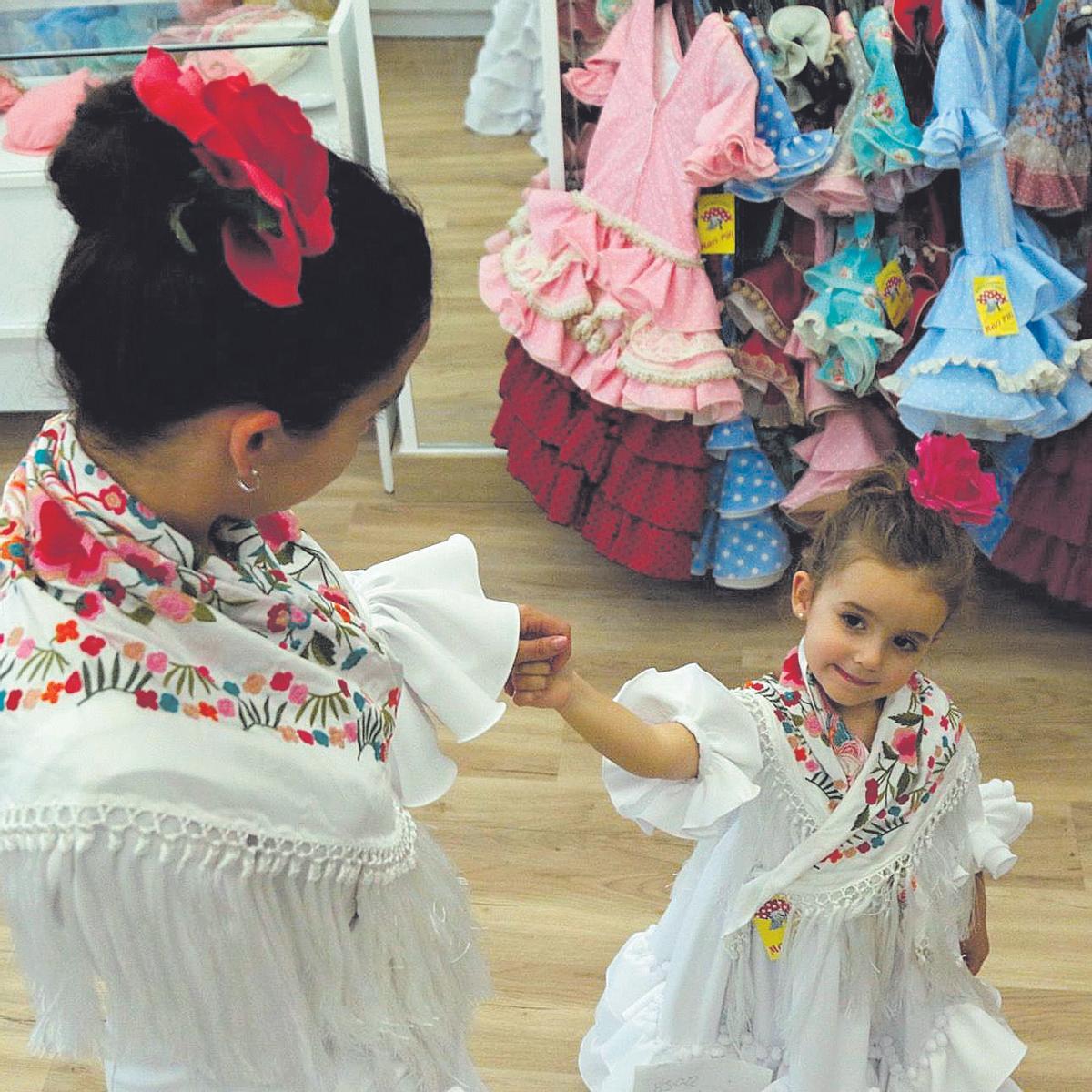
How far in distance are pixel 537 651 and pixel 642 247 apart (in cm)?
105

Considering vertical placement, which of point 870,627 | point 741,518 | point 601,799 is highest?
point 870,627

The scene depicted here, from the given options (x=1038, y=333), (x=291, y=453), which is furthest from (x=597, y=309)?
(x=291, y=453)

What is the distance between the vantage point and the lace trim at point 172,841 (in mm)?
816

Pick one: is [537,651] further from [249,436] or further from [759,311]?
[759,311]

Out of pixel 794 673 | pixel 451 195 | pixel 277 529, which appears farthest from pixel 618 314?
pixel 277 529

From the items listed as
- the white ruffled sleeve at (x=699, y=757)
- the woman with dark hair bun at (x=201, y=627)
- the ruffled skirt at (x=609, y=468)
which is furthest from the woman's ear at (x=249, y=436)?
the ruffled skirt at (x=609, y=468)

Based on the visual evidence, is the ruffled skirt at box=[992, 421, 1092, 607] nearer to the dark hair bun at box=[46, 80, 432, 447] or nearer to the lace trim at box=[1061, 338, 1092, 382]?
the lace trim at box=[1061, 338, 1092, 382]

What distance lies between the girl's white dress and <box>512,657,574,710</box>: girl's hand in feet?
0.46

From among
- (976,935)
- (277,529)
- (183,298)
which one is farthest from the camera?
(976,935)

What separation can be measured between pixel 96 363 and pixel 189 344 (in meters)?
0.06

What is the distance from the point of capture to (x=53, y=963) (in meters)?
0.88

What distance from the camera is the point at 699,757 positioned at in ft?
4.33

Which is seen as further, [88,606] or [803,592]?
[803,592]

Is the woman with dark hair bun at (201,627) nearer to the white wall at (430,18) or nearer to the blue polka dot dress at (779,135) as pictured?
the blue polka dot dress at (779,135)
